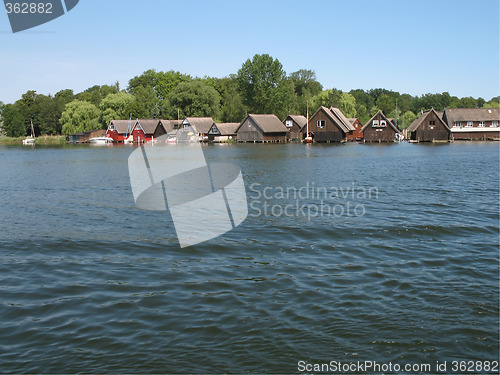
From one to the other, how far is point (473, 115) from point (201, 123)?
202 ft

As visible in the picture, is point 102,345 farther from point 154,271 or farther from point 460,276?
point 460,276

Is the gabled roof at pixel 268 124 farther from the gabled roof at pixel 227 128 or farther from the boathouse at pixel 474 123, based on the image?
the boathouse at pixel 474 123

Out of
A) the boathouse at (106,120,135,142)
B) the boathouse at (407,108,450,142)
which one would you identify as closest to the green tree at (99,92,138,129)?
the boathouse at (106,120,135,142)

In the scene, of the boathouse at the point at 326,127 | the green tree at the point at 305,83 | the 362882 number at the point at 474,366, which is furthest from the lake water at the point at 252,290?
the green tree at the point at 305,83

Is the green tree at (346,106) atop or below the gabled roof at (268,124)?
atop

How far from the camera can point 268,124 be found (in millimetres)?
98625

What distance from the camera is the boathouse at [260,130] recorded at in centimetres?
9675

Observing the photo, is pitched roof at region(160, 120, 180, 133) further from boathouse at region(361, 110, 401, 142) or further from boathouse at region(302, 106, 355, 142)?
boathouse at region(361, 110, 401, 142)

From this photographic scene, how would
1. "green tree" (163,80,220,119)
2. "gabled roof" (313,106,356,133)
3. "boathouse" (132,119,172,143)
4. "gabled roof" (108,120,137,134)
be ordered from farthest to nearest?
1. "green tree" (163,80,220,119)
2. "gabled roof" (108,120,137,134)
3. "boathouse" (132,119,172,143)
4. "gabled roof" (313,106,356,133)

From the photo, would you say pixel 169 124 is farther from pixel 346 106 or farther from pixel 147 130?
pixel 346 106

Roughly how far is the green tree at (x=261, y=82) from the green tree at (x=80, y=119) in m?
40.9

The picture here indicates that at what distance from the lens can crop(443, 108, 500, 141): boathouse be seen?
97125mm

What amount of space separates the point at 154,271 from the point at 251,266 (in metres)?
2.40

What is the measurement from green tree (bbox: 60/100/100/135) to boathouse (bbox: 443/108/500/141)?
8884 centimetres
